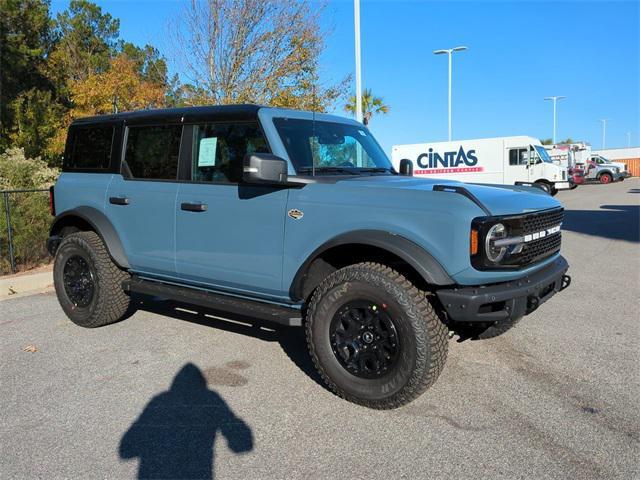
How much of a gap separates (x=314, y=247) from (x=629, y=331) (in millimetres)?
3420

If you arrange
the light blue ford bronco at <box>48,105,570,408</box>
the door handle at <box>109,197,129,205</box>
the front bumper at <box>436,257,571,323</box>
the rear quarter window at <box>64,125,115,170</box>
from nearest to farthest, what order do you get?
1. the front bumper at <box>436,257,571,323</box>
2. the light blue ford bronco at <box>48,105,570,408</box>
3. the door handle at <box>109,197,129,205</box>
4. the rear quarter window at <box>64,125,115,170</box>

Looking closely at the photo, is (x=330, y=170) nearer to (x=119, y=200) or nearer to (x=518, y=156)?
(x=119, y=200)

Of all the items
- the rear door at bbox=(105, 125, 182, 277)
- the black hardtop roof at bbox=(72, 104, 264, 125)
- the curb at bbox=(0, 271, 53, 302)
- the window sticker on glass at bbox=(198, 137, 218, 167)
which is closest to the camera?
the black hardtop roof at bbox=(72, 104, 264, 125)

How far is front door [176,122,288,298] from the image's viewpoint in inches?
159

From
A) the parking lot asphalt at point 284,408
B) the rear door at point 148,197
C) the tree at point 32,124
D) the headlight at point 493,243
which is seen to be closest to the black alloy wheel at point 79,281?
the parking lot asphalt at point 284,408

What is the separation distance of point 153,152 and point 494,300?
3.26 m

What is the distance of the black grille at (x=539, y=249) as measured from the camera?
11.8ft

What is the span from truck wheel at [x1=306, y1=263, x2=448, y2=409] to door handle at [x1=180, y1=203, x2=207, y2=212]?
1.24m

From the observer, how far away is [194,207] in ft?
14.5

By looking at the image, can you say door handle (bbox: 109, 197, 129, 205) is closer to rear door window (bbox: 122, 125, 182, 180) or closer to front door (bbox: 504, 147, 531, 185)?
rear door window (bbox: 122, 125, 182, 180)

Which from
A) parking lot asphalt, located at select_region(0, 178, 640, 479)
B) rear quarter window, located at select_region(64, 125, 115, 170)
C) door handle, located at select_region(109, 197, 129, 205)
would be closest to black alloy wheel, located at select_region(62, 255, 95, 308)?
parking lot asphalt, located at select_region(0, 178, 640, 479)

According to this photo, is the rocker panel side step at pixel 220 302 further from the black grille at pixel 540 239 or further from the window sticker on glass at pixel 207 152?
the black grille at pixel 540 239

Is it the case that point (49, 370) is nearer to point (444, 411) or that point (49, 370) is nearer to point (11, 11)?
point (444, 411)

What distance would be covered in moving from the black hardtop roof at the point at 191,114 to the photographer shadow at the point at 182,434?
2154 mm
